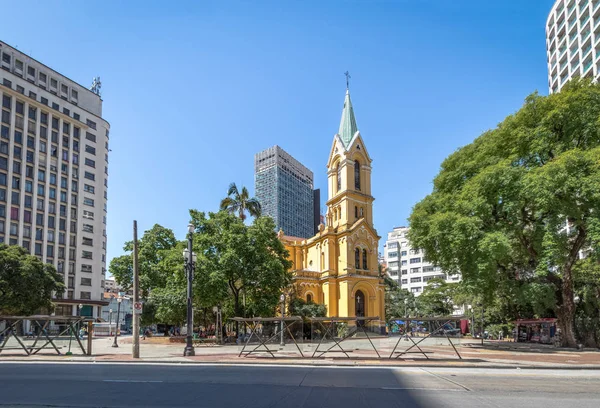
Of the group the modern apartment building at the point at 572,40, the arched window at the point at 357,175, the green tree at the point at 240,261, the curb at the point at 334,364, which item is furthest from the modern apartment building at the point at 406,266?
the curb at the point at 334,364

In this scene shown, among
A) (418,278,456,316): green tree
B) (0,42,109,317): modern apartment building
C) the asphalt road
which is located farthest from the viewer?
(418,278,456,316): green tree

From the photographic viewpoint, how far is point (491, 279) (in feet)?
97.3

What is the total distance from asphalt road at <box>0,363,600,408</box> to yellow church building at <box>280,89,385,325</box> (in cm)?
4418

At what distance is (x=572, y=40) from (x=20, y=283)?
253 feet

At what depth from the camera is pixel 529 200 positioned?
27.7m

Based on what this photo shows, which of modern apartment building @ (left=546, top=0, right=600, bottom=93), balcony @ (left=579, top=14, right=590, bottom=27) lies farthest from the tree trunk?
balcony @ (left=579, top=14, right=590, bottom=27)

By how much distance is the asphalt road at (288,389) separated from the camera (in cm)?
1034

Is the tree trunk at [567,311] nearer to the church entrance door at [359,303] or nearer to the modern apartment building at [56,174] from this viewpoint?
the church entrance door at [359,303]

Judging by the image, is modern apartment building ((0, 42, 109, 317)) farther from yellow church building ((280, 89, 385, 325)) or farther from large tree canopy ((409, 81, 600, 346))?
large tree canopy ((409, 81, 600, 346))

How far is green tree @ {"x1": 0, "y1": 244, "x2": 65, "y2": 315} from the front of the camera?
1954 inches

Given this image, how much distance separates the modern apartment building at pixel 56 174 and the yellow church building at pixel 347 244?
3650 centimetres

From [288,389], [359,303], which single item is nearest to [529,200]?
[288,389]

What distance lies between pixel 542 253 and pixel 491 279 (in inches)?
129

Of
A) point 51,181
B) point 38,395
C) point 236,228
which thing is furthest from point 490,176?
point 51,181
